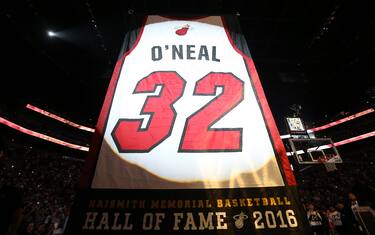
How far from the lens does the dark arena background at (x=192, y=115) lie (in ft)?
5.29

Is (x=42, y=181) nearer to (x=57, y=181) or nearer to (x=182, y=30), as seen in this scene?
(x=57, y=181)

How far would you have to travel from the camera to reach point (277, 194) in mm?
1709

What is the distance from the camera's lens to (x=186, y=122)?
2045 millimetres

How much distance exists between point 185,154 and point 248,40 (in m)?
4.31

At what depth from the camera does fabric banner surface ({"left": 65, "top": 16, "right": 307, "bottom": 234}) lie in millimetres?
1553

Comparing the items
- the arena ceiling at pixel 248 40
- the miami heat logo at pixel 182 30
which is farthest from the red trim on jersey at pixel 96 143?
the arena ceiling at pixel 248 40

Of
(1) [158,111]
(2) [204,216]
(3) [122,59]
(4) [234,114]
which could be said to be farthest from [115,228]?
(3) [122,59]

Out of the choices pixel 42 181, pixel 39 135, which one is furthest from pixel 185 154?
pixel 42 181

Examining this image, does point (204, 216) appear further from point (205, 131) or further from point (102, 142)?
point (102, 142)

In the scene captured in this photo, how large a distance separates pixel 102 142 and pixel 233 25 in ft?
7.69

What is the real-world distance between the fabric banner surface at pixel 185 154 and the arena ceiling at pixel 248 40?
161 centimetres

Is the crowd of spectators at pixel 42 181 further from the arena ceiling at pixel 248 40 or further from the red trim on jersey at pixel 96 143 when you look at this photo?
the red trim on jersey at pixel 96 143

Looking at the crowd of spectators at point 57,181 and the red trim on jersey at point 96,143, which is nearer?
the red trim on jersey at point 96,143

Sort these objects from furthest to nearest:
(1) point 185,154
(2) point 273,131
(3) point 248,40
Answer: (3) point 248,40, (2) point 273,131, (1) point 185,154
